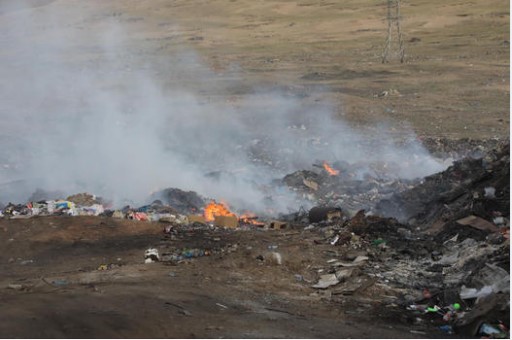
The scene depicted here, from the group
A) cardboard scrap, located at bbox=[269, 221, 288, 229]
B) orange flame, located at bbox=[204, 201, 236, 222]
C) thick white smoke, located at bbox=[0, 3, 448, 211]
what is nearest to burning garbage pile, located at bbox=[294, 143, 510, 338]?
cardboard scrap, located at bbox=[269, 221, 288, 229]

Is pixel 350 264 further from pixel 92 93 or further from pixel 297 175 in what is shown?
pixel 92 93

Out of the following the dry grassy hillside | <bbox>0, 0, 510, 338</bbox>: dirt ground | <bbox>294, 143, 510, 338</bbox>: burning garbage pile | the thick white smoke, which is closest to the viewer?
<bbox>0, 0, 510, 338</bbox>: dirt ground

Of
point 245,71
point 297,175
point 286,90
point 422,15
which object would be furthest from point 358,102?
point 422,15

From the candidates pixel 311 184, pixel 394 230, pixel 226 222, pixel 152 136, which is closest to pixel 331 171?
pixel 311 184

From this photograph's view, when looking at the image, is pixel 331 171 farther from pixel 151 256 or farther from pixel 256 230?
pixel 151 256

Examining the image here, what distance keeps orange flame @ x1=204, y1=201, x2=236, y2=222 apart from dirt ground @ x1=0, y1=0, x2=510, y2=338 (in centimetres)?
153

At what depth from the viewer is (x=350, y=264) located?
8.30 metres

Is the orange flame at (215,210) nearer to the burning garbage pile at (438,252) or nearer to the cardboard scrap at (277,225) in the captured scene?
the cardboard scrap at (277,225)

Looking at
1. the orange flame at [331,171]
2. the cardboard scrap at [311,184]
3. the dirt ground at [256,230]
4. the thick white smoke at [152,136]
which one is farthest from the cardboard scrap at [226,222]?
the orange flame at [331,171]

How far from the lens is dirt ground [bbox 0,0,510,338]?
616 centimetres

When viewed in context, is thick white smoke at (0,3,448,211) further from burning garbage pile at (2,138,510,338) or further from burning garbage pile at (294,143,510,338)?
burning garbage pile at (294,143,510,338)

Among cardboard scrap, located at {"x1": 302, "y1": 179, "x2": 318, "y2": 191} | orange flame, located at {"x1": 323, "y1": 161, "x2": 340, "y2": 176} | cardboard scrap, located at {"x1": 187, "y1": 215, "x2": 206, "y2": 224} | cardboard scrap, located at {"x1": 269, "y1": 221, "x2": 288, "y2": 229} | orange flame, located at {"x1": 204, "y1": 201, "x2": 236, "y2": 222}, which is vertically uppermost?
cardboard scrap, located at {"x1": 187, "y1": 215, "x2": 206, "y2": 224}

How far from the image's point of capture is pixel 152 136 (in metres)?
17.0

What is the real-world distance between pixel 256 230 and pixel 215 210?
5.53ft
